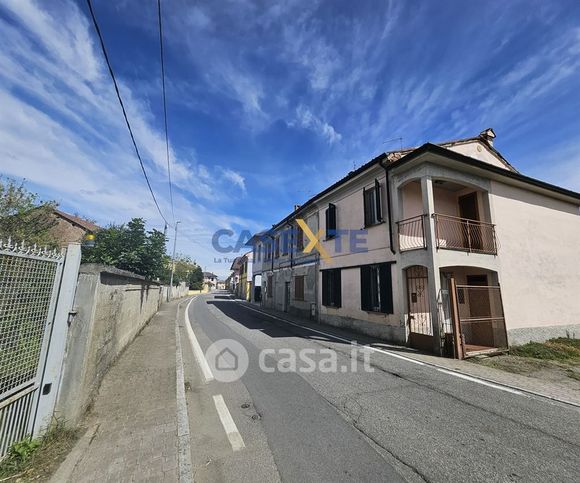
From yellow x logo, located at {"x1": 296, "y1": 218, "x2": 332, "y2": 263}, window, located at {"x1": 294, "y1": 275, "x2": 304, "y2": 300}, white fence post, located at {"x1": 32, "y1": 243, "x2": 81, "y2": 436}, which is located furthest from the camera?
window, located at {"x1": 294, "y1": 275, "x2": 304, "y2": 300}

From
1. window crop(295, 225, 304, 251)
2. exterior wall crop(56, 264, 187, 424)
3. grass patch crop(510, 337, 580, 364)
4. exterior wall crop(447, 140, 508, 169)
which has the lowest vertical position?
grass patch crop(510, 337, 580, 364)

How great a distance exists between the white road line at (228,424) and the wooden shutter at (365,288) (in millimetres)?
7466

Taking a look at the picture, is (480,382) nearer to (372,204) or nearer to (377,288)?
(377,288)

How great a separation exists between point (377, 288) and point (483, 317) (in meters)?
3.84

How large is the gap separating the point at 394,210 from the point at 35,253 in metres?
9.90

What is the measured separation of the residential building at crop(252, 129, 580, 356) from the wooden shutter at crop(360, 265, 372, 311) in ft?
0.13

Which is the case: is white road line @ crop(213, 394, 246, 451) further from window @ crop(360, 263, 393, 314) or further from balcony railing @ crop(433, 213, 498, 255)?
balcony railing @ crop(433, 213, 498, 255)

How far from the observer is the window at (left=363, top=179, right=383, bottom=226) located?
35.7 ft

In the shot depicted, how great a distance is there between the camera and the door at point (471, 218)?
10264 mm

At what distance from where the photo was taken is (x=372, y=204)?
11438 millimetres

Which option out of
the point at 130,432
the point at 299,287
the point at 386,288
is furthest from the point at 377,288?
the point at 130,432

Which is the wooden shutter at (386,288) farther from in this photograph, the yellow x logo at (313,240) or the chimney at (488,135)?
the chimney at (488,135)

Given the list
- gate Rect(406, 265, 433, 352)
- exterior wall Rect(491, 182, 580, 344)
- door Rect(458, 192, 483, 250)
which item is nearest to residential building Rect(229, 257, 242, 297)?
door Rect(458, 192, 483, 250)

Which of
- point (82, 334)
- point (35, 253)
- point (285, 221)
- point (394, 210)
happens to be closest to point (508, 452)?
point (82, 334)
